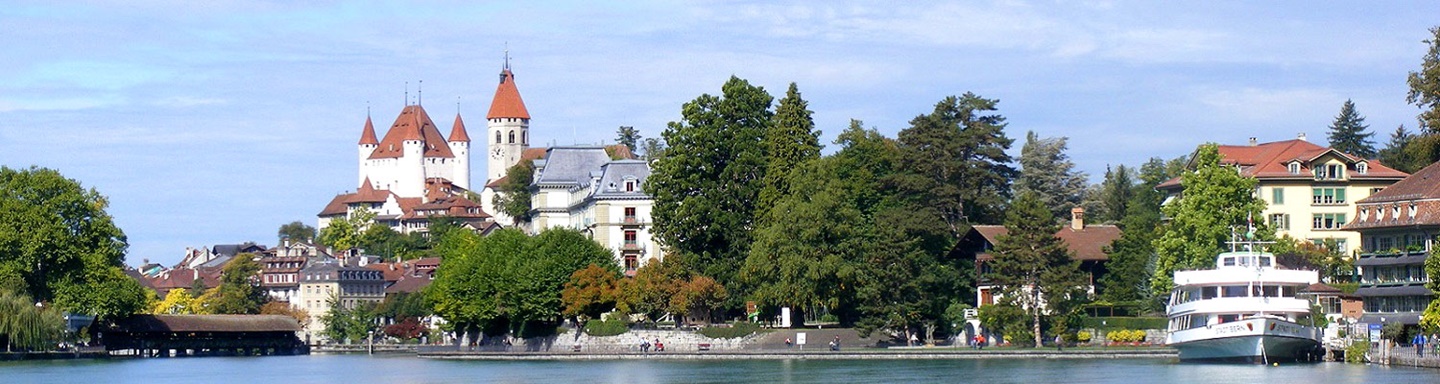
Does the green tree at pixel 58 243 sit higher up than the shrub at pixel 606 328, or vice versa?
the green tree at pixel 58 243

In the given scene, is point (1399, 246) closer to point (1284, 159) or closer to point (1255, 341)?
point (1255, 341)

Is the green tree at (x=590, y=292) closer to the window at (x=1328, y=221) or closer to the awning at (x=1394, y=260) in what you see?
the window at (x=1328, y=221)

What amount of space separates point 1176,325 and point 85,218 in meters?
56.6

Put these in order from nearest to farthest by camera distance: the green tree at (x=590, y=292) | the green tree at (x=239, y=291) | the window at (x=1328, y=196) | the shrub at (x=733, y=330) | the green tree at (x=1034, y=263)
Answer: the green tree at (x=1034, y=263), the shrub at (x=733, y=330), the window at (x=1328, y=196), the green tree at (x=590, y=292), the green tree at (x=239, y=291)

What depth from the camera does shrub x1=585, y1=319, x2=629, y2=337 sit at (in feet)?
315

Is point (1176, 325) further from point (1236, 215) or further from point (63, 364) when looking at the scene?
point (63, 364)

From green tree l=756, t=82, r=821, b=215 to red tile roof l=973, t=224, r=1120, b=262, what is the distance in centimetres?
858

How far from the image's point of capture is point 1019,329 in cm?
8350

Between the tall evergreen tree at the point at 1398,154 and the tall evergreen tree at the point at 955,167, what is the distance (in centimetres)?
2057

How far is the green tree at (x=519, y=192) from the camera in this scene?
169 m

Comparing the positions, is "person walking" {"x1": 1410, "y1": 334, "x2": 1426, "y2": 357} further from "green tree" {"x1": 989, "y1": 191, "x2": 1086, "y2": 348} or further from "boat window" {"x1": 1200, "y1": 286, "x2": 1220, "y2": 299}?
"green tree" {"x1": 989, "y1": 191, "x2": 1086, "y2": 348}

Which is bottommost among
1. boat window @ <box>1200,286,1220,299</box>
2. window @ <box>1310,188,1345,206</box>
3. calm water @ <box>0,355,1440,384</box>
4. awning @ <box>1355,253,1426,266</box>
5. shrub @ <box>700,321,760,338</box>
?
calm water @ <box>0,355,1440,384</box>

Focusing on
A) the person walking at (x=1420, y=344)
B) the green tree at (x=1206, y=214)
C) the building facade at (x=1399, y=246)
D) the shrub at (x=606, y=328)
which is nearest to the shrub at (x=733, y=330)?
the shrub at (x=606, y=328)

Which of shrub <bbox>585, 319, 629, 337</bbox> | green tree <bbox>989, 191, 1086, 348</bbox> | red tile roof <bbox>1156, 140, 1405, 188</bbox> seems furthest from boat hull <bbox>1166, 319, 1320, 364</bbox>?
shrub <bbox>585, 319, 629, 337</bbox>
